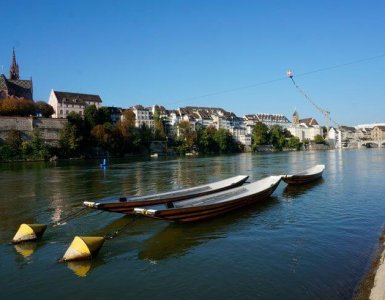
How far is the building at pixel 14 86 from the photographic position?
4139 inches

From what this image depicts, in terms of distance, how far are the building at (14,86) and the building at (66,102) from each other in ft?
24.8

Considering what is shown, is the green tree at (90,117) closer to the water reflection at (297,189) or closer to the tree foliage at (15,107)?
the tree foliage at (15,107)

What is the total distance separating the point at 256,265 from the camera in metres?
10.9

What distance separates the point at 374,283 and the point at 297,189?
18951mm

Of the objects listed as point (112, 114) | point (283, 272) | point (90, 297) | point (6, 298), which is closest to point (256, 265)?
point (283, 272)

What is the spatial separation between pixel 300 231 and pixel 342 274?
15.4ft

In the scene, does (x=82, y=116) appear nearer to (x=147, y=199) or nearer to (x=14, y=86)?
(x=14, y=86)

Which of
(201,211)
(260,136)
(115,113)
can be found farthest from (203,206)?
(260,136)

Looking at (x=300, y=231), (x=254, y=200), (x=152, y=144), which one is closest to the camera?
(x=300, y=231)

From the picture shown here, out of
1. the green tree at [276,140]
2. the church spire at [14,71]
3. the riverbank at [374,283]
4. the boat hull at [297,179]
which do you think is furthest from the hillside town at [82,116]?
the riverbank at [374,283]

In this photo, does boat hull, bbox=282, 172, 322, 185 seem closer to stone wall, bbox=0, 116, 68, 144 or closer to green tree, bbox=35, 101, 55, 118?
stone wall, bbox=0, 116, 68, 144

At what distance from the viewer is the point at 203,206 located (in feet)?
51.8

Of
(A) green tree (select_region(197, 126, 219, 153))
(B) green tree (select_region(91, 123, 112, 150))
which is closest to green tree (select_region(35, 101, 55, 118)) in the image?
(B) green tree (select_region(91, 123, 112, 150))

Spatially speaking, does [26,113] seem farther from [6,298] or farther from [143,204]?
[6,298]
